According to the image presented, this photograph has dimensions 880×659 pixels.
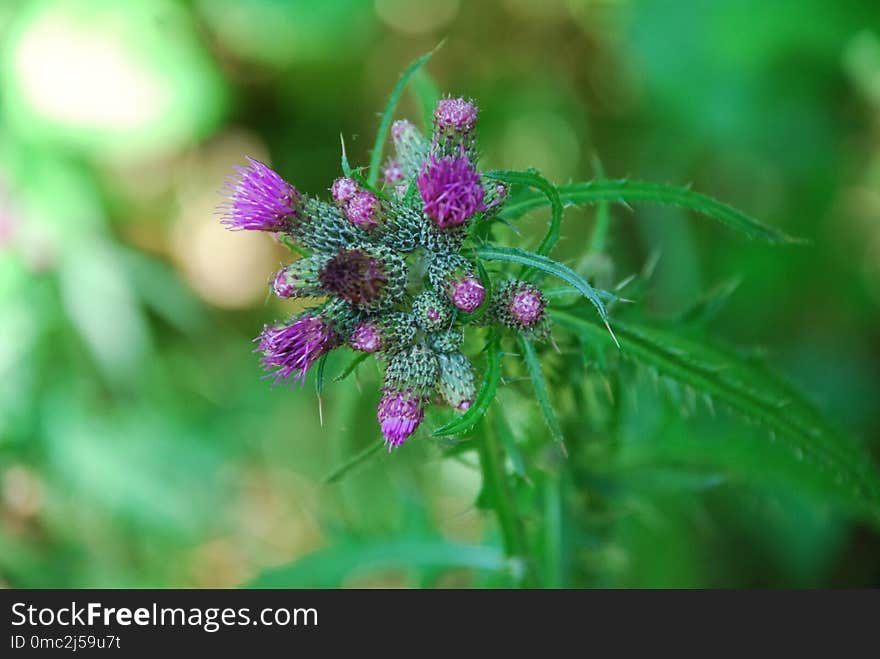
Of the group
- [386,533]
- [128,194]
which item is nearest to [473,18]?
[128,194]

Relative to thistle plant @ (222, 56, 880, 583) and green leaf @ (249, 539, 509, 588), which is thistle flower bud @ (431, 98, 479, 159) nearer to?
thistle plant @ (222, 56, 880, 583)

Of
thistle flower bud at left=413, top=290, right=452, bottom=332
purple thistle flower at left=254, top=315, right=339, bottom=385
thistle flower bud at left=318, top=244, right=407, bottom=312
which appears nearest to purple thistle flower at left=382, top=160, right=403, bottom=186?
Result: thistle flower bud at left=318, top=244, right=407, bottom=312

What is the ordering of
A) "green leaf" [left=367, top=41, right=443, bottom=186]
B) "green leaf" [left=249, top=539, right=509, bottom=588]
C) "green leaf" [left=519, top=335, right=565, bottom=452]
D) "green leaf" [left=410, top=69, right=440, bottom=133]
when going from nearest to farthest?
"green leaf" [left=519, top=335, right=565, bottom=452]
"green leaf" [left=367, top=41, right=443, bottom=186]
"green leaf" [left=410, top=69, right=440, bottom=133]
"green leaf" [left=249, top=539, right=509, bottom=588]

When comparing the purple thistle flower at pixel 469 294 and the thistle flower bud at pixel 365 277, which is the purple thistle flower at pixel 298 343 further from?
the purple thistle flower at pixel 469 294

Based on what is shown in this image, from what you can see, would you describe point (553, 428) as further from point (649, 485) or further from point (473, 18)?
point (473, 18)

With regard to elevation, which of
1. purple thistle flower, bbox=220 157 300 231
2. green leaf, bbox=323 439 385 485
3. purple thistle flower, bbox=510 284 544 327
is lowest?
green leaf, bbox=323 439 385 485

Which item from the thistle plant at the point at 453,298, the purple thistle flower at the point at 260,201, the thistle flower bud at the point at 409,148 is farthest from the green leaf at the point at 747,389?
the purple thistle flower at the point at 260,201
